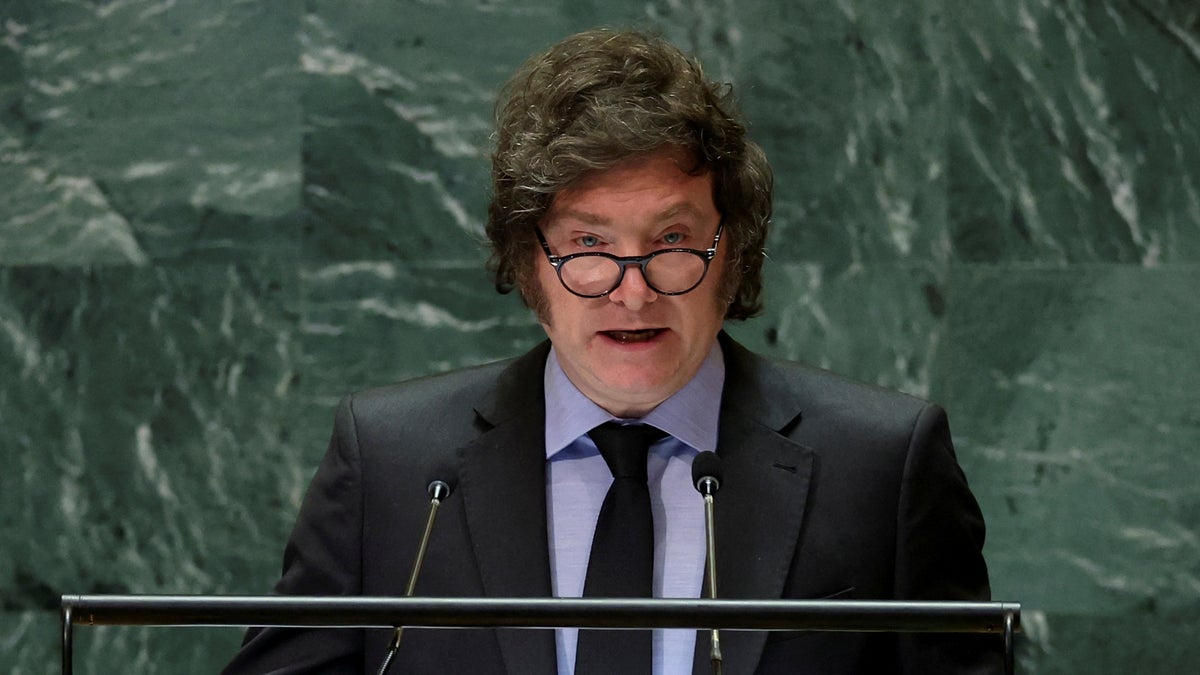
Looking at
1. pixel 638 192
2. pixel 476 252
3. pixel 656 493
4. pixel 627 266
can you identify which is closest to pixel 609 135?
pixel 638 192

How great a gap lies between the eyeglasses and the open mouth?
7cm

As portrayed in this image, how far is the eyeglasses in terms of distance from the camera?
2.08 meters

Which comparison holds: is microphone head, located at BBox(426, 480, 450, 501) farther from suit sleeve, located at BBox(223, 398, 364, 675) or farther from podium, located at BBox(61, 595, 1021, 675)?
podium, located at BBox(61, 595, 1021, 675)

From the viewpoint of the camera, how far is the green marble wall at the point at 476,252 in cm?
347

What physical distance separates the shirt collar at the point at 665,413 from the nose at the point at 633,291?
18 cm

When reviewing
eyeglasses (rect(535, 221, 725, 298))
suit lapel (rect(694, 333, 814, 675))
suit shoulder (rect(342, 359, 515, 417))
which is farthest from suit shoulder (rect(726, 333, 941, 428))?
suit shoulder (rect(342, 359, 515, 417))

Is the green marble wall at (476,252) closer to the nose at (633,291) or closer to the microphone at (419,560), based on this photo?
the nose at (633,291)

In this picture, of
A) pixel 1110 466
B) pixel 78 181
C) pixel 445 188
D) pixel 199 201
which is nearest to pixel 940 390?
pixel 1110 466

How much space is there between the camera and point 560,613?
142cm

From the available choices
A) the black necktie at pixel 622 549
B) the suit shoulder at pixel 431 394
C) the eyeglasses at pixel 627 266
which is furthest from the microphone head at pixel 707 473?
the suit shoulder at pixel 431 394

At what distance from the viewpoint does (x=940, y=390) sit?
351 centimetres

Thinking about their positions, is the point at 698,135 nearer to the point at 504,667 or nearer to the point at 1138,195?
the point at 504,667

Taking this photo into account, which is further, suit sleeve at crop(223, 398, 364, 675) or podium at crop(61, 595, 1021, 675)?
suit sleeve at crop(223, 398, 364, 675)

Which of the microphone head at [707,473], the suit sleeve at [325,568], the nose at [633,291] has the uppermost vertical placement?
the nose at [633,291]
